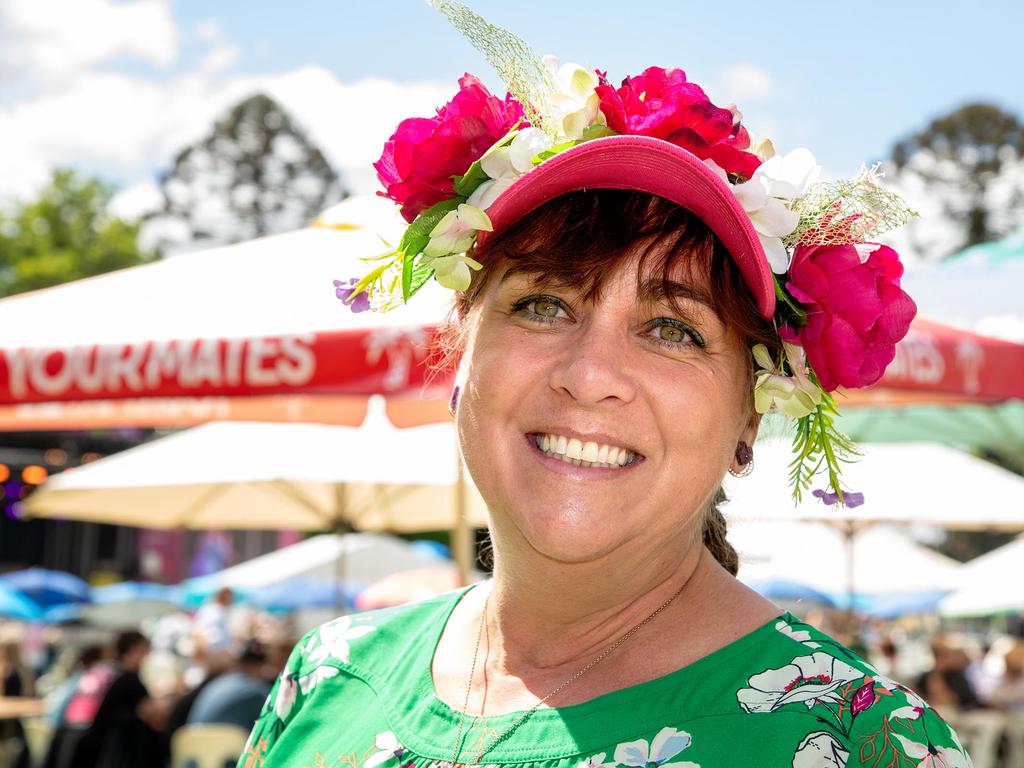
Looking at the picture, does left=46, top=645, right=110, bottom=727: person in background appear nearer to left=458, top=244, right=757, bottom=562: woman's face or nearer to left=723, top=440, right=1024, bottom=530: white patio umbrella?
left=723, top=440, right=1024, bottom=530: white patio umbrella

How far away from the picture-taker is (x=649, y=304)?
1.70m

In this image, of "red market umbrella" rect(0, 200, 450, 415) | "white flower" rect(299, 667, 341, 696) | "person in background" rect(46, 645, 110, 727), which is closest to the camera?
"white flower" rect(299, 667, 341, 696)

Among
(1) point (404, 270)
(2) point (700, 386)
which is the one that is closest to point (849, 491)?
(2) point (700, 386)

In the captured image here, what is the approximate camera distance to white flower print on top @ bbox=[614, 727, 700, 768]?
1540mm

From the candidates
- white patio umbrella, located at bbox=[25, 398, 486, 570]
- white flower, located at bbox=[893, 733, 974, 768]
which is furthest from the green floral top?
white patio umbrella, located at bbox=[25, 398, 486, 570]

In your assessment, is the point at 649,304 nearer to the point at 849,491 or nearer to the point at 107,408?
the point at 849,491

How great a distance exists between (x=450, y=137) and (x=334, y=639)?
0.90m

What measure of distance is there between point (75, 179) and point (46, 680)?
30488 millimetres

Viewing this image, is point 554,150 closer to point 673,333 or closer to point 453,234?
point 453,234

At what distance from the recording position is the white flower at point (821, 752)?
1434 mm

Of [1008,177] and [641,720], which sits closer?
[641,720]

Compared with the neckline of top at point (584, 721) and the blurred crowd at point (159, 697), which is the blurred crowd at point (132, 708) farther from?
the neckline of top at point (584, 721)

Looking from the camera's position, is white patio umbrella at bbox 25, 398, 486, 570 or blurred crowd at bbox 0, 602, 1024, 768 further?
blurred crowd at bbox 0, 602, 1024, 768

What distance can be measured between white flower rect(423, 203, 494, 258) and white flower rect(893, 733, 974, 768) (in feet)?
2.90
